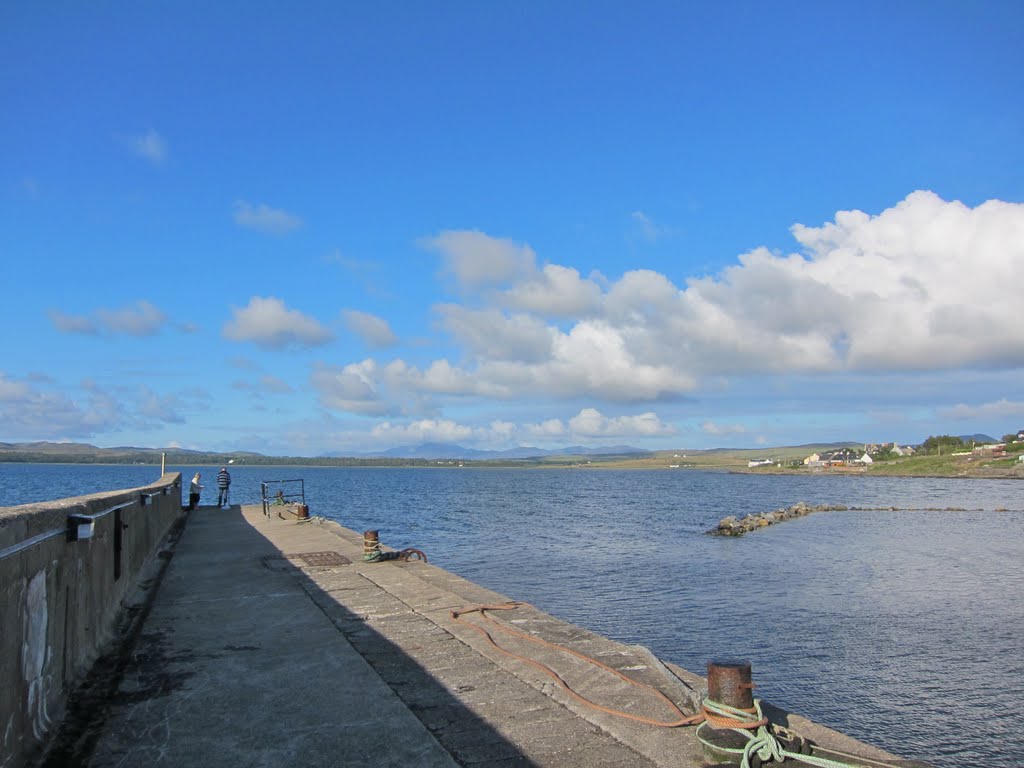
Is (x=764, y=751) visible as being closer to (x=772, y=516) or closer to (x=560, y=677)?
(x=560, y=677)

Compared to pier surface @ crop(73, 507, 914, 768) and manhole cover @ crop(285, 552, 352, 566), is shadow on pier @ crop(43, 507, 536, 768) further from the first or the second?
manhole cover @ crop(285, 552, 352, 566)

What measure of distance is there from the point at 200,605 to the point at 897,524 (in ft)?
129

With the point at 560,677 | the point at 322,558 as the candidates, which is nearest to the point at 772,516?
the point at 322,558

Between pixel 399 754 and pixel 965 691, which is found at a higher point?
pixel 399 754

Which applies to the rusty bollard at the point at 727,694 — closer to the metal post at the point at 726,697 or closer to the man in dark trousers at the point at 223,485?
the metal post at the point at 726,697

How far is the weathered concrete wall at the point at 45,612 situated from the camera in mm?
3992

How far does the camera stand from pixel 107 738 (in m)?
4.71

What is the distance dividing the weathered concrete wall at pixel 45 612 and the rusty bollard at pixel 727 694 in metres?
3.87

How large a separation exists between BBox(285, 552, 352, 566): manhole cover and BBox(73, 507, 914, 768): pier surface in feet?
9.09

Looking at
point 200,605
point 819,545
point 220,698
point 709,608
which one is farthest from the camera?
point 819,545

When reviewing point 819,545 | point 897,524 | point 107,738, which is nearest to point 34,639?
point 107,738

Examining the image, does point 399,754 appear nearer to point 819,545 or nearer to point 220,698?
point 220,698

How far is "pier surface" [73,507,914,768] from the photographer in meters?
4.53

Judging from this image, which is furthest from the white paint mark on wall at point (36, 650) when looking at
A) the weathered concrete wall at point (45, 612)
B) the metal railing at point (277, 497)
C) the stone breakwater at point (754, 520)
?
the stone breakwater at point (754, 520)
